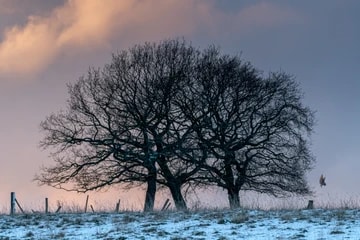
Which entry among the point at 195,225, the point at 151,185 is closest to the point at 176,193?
the point at 151,185

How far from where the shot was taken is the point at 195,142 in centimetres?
3769

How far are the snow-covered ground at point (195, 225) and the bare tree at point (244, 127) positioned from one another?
60.5ft

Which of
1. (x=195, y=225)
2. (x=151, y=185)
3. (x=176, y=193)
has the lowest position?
(x=195, y=225)

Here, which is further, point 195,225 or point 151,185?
point 151,185

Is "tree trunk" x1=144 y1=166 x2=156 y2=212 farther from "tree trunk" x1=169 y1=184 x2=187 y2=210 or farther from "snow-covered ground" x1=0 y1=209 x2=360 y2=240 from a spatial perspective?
"snow-covered ground" x1=0 y1=209 x2=360 y2=240

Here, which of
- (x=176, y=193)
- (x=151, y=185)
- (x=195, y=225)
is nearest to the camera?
(x=195, y=225)

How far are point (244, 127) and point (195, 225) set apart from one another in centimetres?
2292

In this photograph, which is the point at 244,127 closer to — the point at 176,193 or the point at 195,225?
the point at 176,193

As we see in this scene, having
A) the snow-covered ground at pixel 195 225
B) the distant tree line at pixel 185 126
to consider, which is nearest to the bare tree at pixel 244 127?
the distant tree line at pixel 185 126

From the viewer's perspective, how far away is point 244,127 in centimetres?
3906

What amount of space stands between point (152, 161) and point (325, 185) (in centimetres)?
1026

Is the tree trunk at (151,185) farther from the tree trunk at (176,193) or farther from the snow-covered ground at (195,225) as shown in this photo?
the snow-covered ground at (195,225)

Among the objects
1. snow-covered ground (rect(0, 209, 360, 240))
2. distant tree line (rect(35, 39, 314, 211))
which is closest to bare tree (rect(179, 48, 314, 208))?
distant tree line (rect(35, 39, 314, 211))

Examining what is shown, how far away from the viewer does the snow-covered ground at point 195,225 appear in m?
14.8
